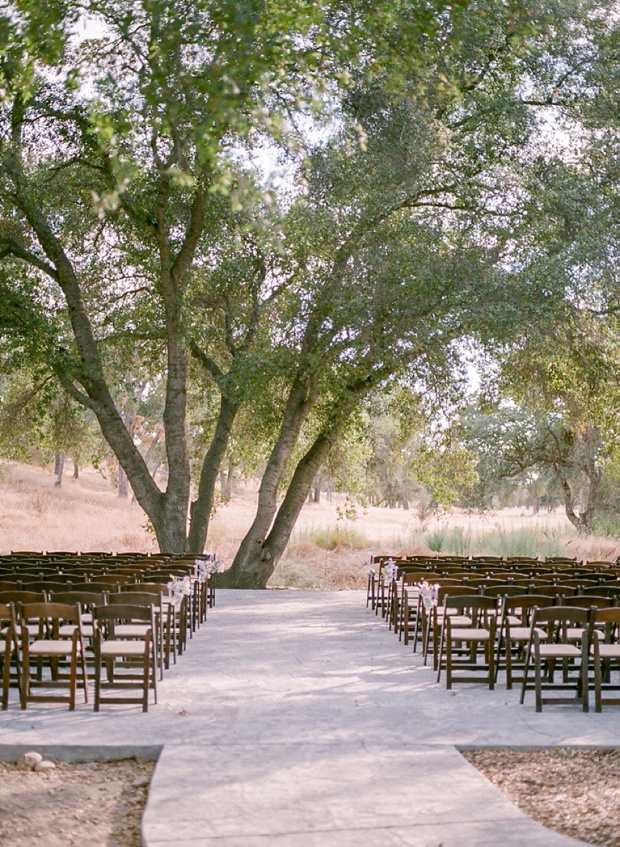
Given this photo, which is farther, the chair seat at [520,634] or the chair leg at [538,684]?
the chair seat at [520,634]

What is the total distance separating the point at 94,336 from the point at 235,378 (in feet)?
16.1

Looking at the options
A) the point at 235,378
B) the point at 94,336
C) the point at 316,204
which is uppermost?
the point at 316,204

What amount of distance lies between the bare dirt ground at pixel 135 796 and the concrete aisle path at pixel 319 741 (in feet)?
0.58

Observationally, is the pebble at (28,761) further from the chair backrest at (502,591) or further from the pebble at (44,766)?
the chair backrest at (502,591)

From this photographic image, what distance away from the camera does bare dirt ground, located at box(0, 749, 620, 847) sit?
4930 mm

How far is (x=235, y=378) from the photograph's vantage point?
17.8m

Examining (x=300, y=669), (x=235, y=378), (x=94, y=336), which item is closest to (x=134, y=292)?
(x=94, y=336)

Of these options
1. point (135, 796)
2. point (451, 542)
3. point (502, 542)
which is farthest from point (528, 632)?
point (451, 542)

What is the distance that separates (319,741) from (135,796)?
145 cm

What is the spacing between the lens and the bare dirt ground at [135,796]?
493 cm

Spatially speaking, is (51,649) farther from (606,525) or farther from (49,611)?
(606,525)

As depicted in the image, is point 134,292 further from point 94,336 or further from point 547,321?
point 547,321

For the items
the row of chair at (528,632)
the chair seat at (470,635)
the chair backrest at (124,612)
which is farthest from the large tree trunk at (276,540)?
the chair backrest at (124,612)

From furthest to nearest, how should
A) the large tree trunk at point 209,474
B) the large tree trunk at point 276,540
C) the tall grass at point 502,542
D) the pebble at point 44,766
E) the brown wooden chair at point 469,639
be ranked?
the tall grass at point 502,542 → the large tree trunk at point 209,474 → the large tree trunk at point 276,540 → the brown wooden chair at point 469,639 → the pebble at point 44,766
